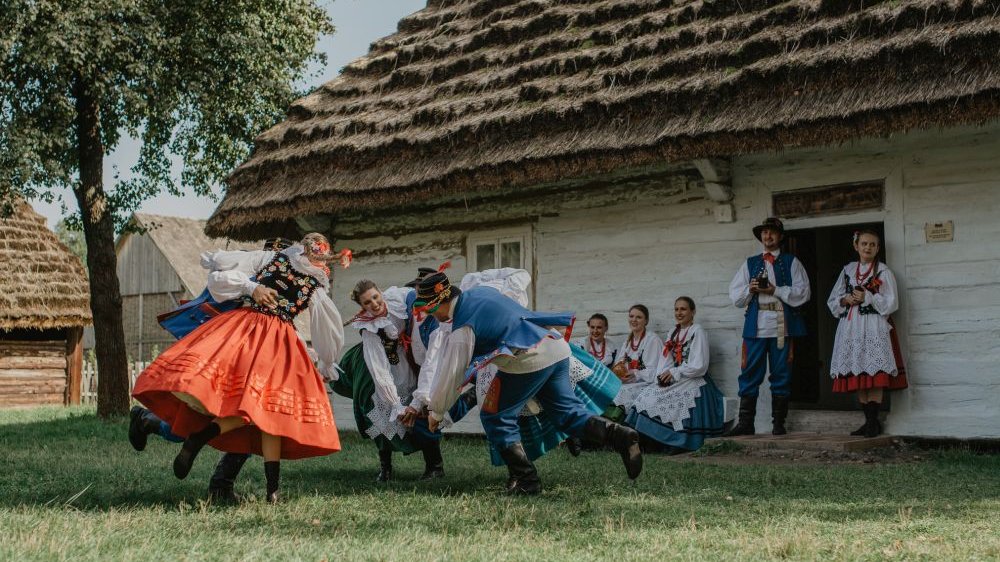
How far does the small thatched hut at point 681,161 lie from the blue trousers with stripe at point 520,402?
9.84 ft

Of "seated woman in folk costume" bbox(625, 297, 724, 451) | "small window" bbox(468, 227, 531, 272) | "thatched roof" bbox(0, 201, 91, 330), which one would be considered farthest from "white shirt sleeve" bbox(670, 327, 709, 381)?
"thatched roof" bbox(0, 201, 91, 330)

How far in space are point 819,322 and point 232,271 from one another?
7132mm

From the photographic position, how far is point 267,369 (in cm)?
500

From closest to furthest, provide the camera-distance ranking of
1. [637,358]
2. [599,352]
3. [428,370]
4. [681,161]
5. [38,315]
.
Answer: [428,370], [681,161], [637,358], [599,352], [38,315]

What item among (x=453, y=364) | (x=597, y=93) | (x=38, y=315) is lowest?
(x=453, y=364)

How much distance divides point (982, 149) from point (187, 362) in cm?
556

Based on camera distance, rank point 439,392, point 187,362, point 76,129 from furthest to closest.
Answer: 1. point 76,129
2. point 439,392
3. point 187,362

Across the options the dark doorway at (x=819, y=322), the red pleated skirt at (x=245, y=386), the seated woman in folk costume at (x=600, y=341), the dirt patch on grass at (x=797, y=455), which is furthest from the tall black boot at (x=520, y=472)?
the dark doorway at (x=819, y=322)

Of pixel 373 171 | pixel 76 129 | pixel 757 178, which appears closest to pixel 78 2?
pixel 76 129

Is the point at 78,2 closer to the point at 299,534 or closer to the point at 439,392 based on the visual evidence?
the point at 439,392

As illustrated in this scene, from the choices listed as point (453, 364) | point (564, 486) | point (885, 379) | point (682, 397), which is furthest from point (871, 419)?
point (453, 364)

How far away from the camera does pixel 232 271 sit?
5316 millimetres

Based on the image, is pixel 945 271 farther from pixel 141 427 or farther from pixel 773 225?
pixel 141 427

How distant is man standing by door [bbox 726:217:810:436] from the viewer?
309 inches
